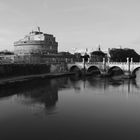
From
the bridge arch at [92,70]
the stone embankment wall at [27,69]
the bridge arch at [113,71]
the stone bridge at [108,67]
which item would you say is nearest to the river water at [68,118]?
the stone embankment wall at [27,69]

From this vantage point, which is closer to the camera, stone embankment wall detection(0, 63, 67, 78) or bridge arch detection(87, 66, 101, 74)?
stone embankment wall detection(0, 63, 67, 78)

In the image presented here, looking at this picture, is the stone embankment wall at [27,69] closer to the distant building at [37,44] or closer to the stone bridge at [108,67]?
the stone bridge at [108,67]

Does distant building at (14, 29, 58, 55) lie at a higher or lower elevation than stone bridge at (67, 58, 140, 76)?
higher

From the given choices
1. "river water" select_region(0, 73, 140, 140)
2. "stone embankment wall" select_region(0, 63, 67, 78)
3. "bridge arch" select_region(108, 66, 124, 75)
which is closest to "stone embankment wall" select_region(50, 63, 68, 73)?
"stone embankment wall" select_region(0, 63, 67, 78)

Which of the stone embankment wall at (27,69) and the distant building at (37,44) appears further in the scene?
the distant building at (37,44)

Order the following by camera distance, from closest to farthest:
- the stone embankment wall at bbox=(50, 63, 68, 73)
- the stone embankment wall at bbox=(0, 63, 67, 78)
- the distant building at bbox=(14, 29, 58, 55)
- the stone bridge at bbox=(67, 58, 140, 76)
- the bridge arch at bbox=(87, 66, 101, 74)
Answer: the stone embankment wall at bbox=(0, 63, 67, 78), the stone bridge at bbox=(67, 58, 140, 76), the stone embankment wall at bbox=(50, 63, 68, 73), the bridge arch at bbox=(87, 66, 101, 74), the distant building at bbox=(14, 29, 58, 55)

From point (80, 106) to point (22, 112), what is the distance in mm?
5475

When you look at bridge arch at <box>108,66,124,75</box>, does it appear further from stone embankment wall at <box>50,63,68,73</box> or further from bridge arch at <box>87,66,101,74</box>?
stone embankment wall at <box>50,63,68,73</box>

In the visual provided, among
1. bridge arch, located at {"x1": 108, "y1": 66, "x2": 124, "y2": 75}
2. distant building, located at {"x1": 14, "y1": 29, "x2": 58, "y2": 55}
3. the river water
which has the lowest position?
the river water

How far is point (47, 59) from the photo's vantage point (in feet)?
177

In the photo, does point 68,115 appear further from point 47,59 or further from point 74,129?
point 47,59

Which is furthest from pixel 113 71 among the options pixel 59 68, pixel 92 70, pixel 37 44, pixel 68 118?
pixel 68 118

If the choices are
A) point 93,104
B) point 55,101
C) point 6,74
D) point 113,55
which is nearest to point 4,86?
point 6,74

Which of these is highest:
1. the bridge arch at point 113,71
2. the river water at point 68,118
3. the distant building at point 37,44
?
the distant building at point 37,44
